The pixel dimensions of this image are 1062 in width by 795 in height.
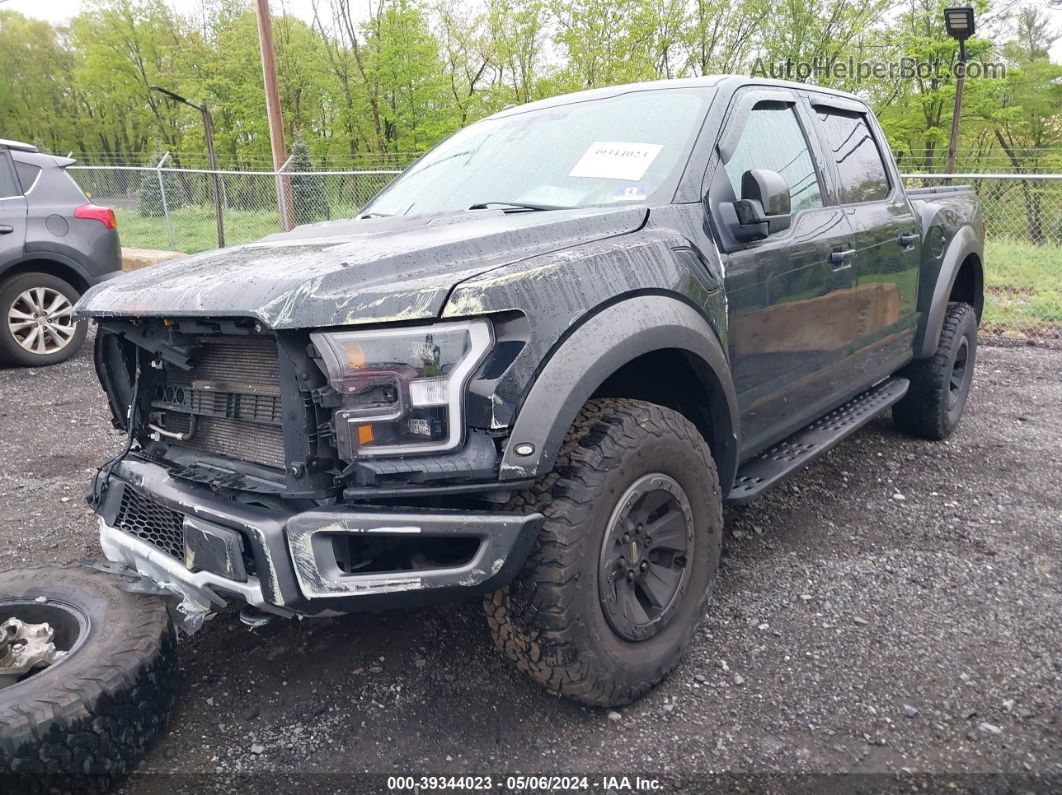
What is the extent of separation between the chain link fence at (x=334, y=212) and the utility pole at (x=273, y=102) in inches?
1.6

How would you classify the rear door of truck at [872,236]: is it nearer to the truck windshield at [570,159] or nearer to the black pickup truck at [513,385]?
the black pickup truck at [513,385]

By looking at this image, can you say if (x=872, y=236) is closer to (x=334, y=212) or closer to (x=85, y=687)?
(x=85, y=687)

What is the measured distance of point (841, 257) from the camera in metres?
3.29

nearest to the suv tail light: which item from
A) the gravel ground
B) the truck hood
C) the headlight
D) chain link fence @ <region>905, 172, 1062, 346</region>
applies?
the gravel ground

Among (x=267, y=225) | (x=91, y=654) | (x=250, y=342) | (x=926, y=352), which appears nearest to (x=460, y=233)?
(x=250, y=342)

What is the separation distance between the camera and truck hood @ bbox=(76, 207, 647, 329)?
5.91 feet

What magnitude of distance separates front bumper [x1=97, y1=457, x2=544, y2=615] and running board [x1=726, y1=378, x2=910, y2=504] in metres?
1.18

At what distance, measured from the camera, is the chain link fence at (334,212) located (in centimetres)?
844

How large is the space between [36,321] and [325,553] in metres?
6.21

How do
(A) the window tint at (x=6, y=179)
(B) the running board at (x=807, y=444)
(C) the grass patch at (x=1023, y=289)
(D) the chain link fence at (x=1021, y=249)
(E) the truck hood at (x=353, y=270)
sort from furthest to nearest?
(D) the chain link fence at (x=1021, y=249) < (C) the grass patch at (x=1023, y=289) < (A) the window tint at (x=6, y=179) < (B) the running board at (x=807, y=444) < (E) the truck hood at (x=353, y=270)

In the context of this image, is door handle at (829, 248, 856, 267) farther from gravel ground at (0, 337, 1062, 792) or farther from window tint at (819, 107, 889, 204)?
gravel ground at (0, 337, 1062, 792)

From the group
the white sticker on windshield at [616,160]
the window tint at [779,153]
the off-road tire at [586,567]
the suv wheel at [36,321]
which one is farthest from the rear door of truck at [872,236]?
the suv wheel at [36,321]

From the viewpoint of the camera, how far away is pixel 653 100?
10.00 ft

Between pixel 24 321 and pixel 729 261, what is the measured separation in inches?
251
